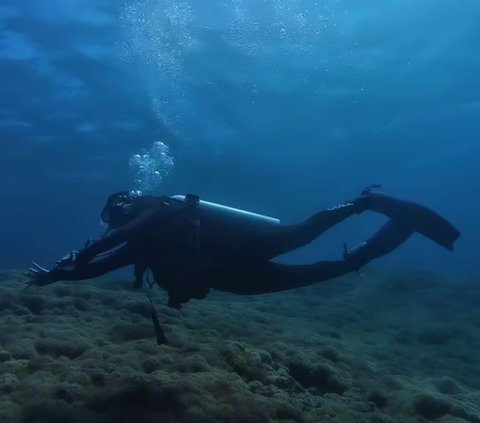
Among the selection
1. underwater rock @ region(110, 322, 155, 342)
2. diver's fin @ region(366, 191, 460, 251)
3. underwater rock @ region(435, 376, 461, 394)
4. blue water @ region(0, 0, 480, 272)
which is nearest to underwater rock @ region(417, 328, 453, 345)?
underwater rock @ region(435, 376, 461, 394)

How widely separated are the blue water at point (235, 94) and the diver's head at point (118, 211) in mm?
12260

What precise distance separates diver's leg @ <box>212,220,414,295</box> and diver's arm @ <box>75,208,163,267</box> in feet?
4.39

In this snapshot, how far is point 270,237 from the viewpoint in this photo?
6816 mm

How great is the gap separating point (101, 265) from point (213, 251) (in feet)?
4.57

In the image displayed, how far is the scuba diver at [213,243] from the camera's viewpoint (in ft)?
18.3

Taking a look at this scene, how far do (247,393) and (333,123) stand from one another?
29.3 meters

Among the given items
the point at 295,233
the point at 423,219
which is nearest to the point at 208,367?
the point at 295,233

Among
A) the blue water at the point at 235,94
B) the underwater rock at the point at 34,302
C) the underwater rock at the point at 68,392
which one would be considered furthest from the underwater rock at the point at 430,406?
the blue water at the point at 235,94

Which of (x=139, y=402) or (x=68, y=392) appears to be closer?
(x=139, y=402)

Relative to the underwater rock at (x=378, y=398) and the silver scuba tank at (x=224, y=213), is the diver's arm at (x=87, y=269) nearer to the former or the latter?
the silver scuba tank at (x=224, y=213)

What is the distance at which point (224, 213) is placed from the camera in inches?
258

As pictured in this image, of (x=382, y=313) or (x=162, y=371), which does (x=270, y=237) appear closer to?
(x=162, y=371)

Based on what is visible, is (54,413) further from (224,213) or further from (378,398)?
(378,398)

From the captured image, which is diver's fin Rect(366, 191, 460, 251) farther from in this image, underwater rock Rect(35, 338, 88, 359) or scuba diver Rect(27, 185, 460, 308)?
underwater rock Rect(35, 338, 88, 359)
